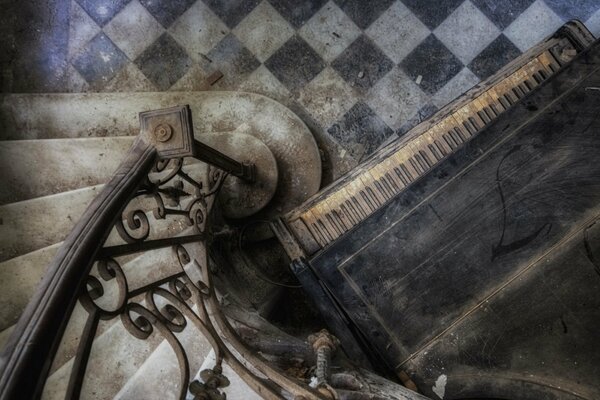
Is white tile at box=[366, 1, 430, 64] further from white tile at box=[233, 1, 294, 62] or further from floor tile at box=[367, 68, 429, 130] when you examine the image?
white tile at box=[233, 1, 294, 62]

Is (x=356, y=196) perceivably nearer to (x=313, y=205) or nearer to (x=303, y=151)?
(x=313, y=205)

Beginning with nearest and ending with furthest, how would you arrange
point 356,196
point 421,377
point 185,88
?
point 421,377, point 356,196, point 185,88

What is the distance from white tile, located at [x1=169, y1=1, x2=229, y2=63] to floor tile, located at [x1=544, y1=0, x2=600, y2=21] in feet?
9.14

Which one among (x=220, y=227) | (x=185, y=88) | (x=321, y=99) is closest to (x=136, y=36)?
(x=185, y=88)

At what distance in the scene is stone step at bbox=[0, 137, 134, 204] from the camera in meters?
2.66

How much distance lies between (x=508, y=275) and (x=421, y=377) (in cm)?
74

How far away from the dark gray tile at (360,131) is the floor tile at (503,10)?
129 centimetres

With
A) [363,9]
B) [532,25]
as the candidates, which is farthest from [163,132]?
[532,25]

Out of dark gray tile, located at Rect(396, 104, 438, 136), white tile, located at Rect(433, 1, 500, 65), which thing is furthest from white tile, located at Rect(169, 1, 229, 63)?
white tile, located at Rect(433, 1, 500, 65)

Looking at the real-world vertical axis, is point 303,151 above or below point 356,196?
above

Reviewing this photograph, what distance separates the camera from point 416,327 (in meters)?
2.58

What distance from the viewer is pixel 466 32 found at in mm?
3840

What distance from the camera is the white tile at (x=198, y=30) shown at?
3.87m

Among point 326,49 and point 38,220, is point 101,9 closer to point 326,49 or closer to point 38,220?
point 326,49
